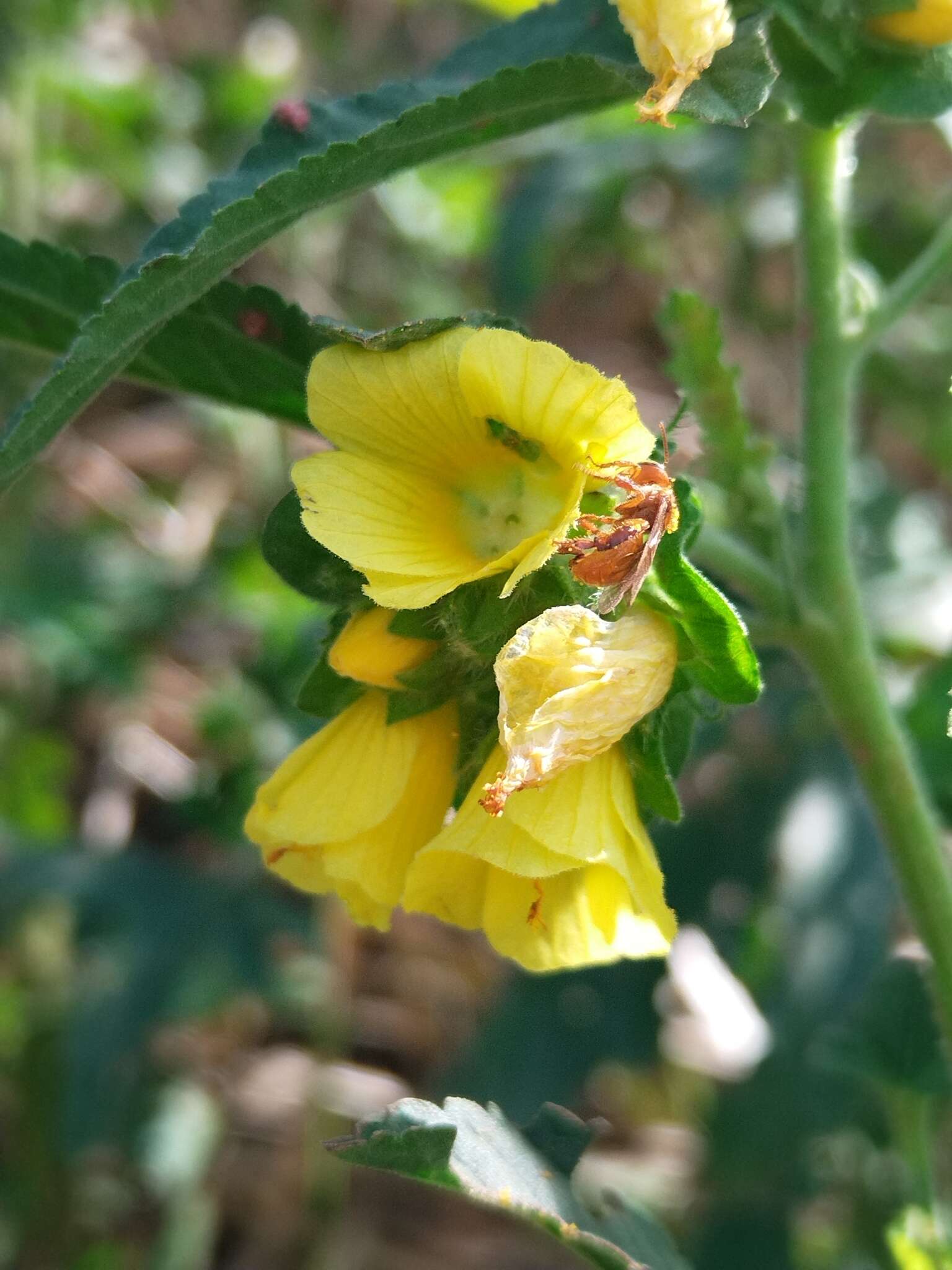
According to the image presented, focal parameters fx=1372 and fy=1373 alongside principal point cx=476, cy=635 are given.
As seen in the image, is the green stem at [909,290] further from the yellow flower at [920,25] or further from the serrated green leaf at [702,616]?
the serrated green leaf at [702,616]

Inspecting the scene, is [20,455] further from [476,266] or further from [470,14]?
[470,14]

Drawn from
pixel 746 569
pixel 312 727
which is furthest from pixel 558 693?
pixel 312 727

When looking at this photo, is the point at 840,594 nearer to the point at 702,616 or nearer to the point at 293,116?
the point at 702,616

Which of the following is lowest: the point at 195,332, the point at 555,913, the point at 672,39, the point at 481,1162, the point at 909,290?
the point at 481,1162

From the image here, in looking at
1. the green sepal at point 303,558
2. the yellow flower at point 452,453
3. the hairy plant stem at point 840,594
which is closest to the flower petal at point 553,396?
the yellow flower at point 452,453

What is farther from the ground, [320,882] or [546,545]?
[546,545]
